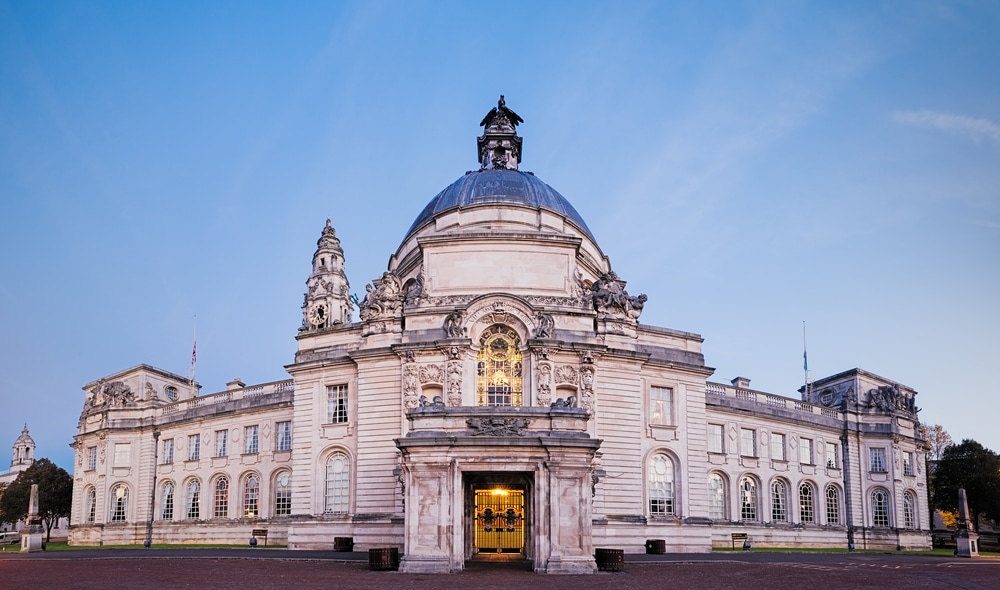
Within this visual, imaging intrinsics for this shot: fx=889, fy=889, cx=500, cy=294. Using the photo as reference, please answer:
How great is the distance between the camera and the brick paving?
26.8 meters

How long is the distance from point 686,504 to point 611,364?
8.99m

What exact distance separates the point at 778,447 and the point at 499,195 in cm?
2703

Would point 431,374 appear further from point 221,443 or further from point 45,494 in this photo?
point 45,494

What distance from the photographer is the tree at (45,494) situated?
269 feet

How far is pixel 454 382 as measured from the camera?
4344 cm

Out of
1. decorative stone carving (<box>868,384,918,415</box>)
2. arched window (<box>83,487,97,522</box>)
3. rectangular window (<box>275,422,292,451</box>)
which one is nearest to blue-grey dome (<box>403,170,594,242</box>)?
rectangular window (<box>275,422,292,451</box>)

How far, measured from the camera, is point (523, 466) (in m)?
31.6

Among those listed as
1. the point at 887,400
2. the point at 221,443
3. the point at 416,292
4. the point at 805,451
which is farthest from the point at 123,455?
the point at 887,400

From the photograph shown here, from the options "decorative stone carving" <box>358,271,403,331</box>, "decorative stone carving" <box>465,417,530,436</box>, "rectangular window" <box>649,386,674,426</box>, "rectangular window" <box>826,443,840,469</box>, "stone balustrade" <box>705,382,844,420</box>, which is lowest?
"rectangular window" <box>826,443,840,469</box>

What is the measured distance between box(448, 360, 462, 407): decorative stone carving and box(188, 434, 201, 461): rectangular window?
97.3 ft

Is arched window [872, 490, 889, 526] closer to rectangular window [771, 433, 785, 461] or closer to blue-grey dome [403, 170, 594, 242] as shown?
rectangular window [771, 433, 785, 461]

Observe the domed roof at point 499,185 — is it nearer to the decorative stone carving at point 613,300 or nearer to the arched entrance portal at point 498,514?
the decorative stone carving at point 613,300

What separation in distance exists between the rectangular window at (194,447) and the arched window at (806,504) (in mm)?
42968

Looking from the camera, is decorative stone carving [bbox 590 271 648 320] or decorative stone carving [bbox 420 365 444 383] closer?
decorative stone carving [bbox 420 365 444 383]
